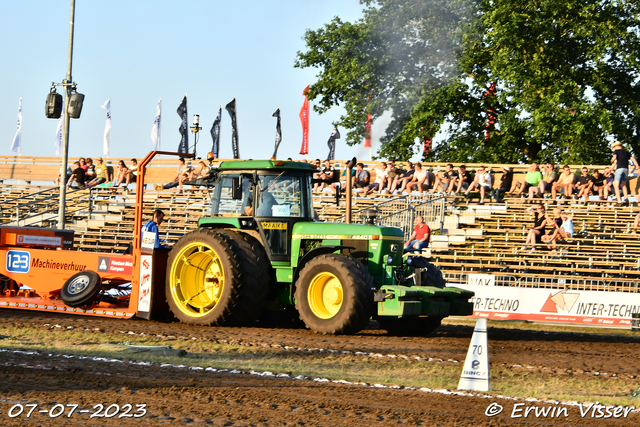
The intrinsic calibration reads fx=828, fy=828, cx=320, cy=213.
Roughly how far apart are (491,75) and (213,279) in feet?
71.3

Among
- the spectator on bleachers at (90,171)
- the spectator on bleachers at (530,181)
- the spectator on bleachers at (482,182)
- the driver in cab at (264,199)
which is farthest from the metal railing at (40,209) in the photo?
the driver in cab at (264,199)

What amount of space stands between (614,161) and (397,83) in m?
12.9

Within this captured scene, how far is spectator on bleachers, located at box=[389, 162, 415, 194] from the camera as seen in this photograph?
2314cm

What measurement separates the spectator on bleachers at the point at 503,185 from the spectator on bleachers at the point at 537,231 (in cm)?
327

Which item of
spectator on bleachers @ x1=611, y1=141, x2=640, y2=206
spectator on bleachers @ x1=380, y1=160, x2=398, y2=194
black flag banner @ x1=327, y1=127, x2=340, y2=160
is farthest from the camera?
black flag banner @ x1=327, y1=127, x2=340, y2=160

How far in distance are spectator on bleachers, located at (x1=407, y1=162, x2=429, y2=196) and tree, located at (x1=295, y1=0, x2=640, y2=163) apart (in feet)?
23.3

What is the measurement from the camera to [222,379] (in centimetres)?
723

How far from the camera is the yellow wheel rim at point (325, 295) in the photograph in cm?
1088

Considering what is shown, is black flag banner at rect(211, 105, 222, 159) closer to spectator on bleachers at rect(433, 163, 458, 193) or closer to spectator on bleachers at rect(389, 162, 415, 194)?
spectator on bleachers at rect(389, 162, 415, 194)

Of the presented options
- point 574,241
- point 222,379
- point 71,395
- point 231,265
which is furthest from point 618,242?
point 71,395

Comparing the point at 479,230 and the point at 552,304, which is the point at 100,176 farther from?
the point at 552,304

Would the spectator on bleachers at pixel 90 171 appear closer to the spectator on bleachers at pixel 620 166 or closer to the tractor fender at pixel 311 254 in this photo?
the spectator on bleachers at pixel 620 166

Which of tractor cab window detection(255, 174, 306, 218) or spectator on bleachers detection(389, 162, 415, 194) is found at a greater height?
spectator on bleachers detection(389, 162, 415, 194)

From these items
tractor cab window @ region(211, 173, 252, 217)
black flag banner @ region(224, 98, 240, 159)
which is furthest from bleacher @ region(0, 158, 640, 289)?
black flag banner @ region(224, 98, 240, 159)
